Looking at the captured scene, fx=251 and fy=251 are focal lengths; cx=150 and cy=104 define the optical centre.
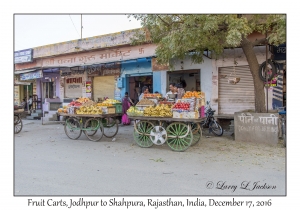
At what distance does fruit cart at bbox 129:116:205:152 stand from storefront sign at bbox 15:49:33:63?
49.4 ft

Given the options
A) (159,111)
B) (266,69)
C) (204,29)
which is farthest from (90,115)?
(266,69)

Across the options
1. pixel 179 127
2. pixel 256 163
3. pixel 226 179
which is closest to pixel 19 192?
pixel 226 179

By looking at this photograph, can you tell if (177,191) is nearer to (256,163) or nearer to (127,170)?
(127,170)

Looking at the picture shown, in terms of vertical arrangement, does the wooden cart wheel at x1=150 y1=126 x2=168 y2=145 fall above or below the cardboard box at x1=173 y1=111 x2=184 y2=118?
below

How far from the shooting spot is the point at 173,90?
8.78 m

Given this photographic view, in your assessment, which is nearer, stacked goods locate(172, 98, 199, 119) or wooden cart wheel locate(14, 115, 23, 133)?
stacked goods locate(172, 98, 199, 119)

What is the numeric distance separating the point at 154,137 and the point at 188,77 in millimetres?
7124

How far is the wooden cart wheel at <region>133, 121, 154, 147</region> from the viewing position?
305 inches

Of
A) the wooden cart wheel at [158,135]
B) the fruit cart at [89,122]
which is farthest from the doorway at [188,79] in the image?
the wooden cart wheel at [158,135]

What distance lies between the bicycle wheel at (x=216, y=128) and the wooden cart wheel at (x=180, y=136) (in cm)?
285

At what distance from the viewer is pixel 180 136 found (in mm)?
7152

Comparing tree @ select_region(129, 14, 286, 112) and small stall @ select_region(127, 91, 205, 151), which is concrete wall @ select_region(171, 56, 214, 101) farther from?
small stall @ select_region(127, 91, 205, 151)

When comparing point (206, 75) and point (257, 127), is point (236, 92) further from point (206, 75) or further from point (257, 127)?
point (257, 127)
